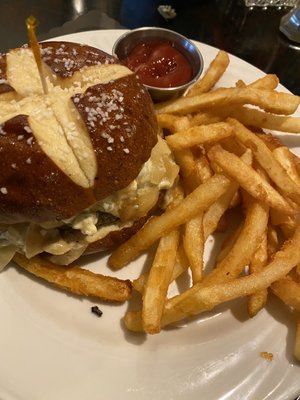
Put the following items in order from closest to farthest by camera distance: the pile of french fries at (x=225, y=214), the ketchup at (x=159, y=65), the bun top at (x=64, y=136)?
the bun top at (x=64, y=136) → the pile of french fries at (x=225, y=214) → the ketchup at (x=159, y=65)

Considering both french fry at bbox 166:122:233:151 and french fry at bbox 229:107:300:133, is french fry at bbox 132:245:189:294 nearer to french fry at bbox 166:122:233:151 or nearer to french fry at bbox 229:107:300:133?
french fry at bbox 166:122:233:151

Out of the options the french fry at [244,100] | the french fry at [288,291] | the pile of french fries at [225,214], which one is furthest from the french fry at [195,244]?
the french fry at [244,100]

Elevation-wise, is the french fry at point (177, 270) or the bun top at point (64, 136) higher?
the bun top at point (64, 136)

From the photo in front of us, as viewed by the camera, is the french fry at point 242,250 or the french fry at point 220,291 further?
the french fry at point 242,250

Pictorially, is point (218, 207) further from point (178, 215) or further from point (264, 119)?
point (264, 119)

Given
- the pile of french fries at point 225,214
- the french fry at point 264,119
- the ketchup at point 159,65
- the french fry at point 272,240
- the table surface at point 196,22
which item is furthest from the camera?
the table surface at point 196,22

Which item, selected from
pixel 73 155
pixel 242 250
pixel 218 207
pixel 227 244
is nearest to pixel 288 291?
pixel 242 250

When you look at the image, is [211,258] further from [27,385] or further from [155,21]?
[155,21]

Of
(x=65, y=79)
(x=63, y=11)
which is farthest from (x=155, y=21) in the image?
(x=65, y=79)

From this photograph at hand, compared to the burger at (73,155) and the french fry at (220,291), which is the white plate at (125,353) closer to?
the french fry at (220,291)
